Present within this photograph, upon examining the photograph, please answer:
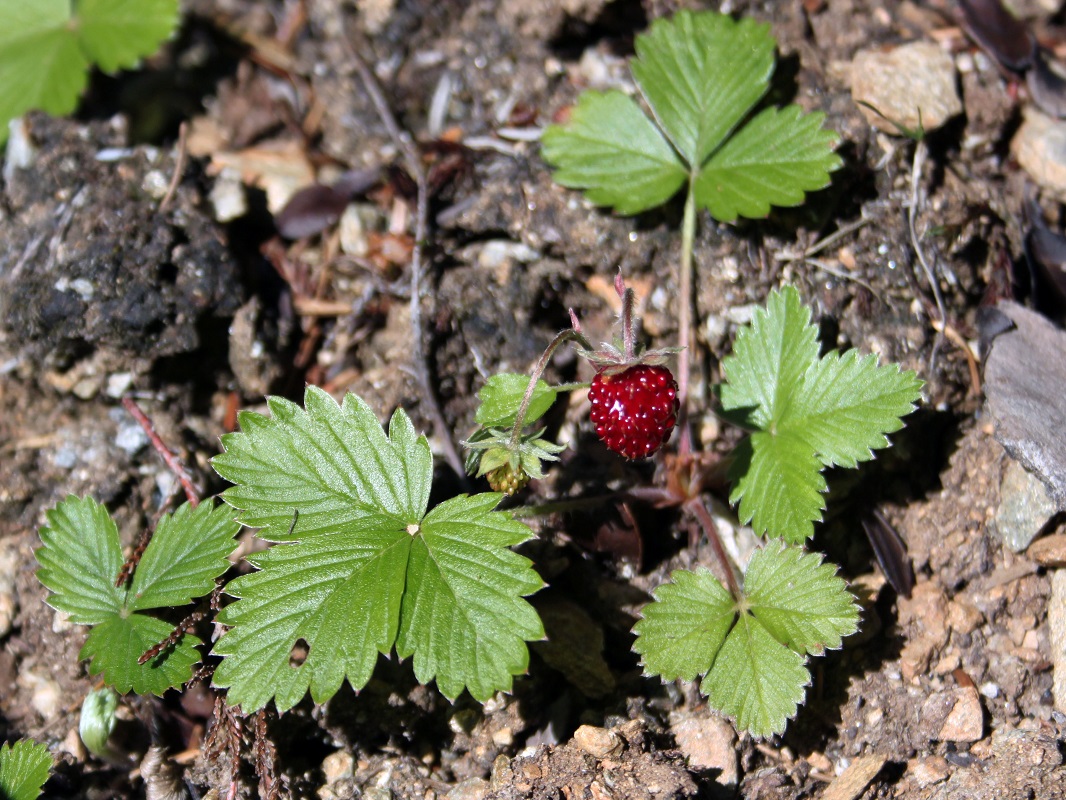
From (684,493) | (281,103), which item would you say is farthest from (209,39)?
(684,493)

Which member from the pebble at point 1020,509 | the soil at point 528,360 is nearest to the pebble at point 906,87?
the soil at point 528,360

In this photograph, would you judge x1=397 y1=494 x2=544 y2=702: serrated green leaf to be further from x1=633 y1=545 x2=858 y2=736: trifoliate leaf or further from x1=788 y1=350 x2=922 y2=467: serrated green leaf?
x1=788 y1=350 x2=922 y2=467: serrated green leaf

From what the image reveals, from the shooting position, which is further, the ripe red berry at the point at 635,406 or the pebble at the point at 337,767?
the pebble at the point at 337,767

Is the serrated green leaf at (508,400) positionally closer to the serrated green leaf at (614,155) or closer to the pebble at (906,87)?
the serrated green leaf at (614,155)

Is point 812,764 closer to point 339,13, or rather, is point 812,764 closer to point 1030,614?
point 1030,614

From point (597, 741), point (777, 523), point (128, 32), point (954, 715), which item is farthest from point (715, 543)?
point (128, 32)

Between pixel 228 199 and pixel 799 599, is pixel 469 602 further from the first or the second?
pixel 228 199

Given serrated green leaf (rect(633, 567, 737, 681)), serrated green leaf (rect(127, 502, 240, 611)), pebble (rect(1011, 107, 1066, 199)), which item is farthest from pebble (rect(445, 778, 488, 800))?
pebble (rect(1011, 107, 1066, 199))
